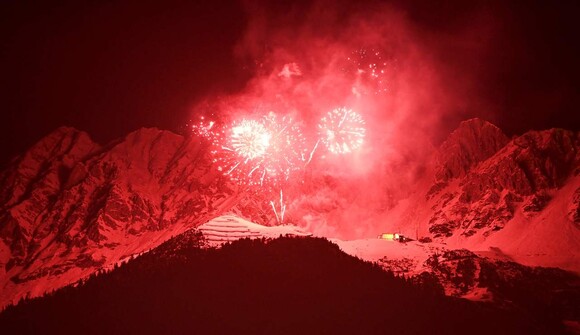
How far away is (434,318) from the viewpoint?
100938mm

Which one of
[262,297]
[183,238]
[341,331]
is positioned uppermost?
[183,238]

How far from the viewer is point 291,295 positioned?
9712cm

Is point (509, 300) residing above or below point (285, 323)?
above

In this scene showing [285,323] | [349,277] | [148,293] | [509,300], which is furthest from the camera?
[509,300]

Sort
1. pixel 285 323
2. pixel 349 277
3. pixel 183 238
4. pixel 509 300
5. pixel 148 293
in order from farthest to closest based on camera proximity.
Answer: pixel 509 300
pixel 183 238
pixel 349 277
pixel 148 293
pixel 285 323

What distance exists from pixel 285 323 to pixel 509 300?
67.0 m

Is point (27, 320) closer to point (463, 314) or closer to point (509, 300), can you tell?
point (463, 314)

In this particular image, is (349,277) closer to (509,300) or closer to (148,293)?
(148,293)

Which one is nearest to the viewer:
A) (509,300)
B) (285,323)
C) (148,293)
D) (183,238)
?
(285,323)

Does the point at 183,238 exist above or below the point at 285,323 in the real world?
above

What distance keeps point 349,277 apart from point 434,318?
15.6 meters

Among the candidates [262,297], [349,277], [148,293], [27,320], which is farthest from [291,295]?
[27,320]

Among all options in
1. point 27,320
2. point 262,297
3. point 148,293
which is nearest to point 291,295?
point 262,297

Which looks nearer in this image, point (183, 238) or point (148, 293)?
point (148, 293)
